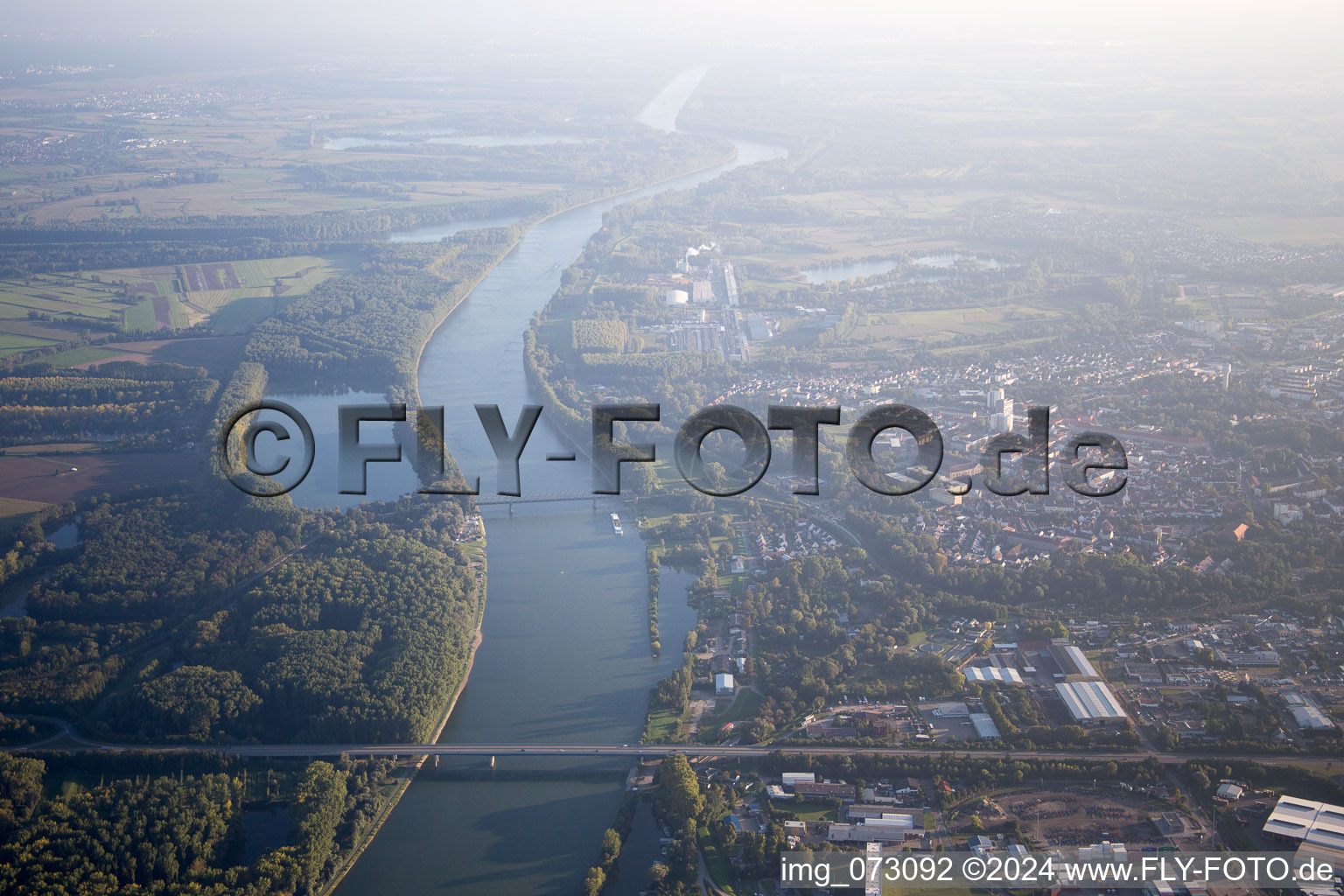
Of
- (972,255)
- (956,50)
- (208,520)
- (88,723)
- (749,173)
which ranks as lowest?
(88,723)

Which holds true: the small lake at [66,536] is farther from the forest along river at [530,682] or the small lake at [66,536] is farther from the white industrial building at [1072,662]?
the white industrial building at [1072,662]

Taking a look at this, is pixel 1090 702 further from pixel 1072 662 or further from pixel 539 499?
pixel 539 499

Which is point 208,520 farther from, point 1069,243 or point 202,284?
point 1069,243

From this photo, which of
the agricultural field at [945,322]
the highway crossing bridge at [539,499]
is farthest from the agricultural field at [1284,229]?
the highway crossing bridge at [539,499]

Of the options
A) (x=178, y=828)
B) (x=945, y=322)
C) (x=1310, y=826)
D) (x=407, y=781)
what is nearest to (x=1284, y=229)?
(x=945, y=322)

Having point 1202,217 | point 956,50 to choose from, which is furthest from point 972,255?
point 956,50

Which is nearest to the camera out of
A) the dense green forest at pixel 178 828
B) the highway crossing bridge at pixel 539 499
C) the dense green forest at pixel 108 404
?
the dense green forest at pixel 178 828
